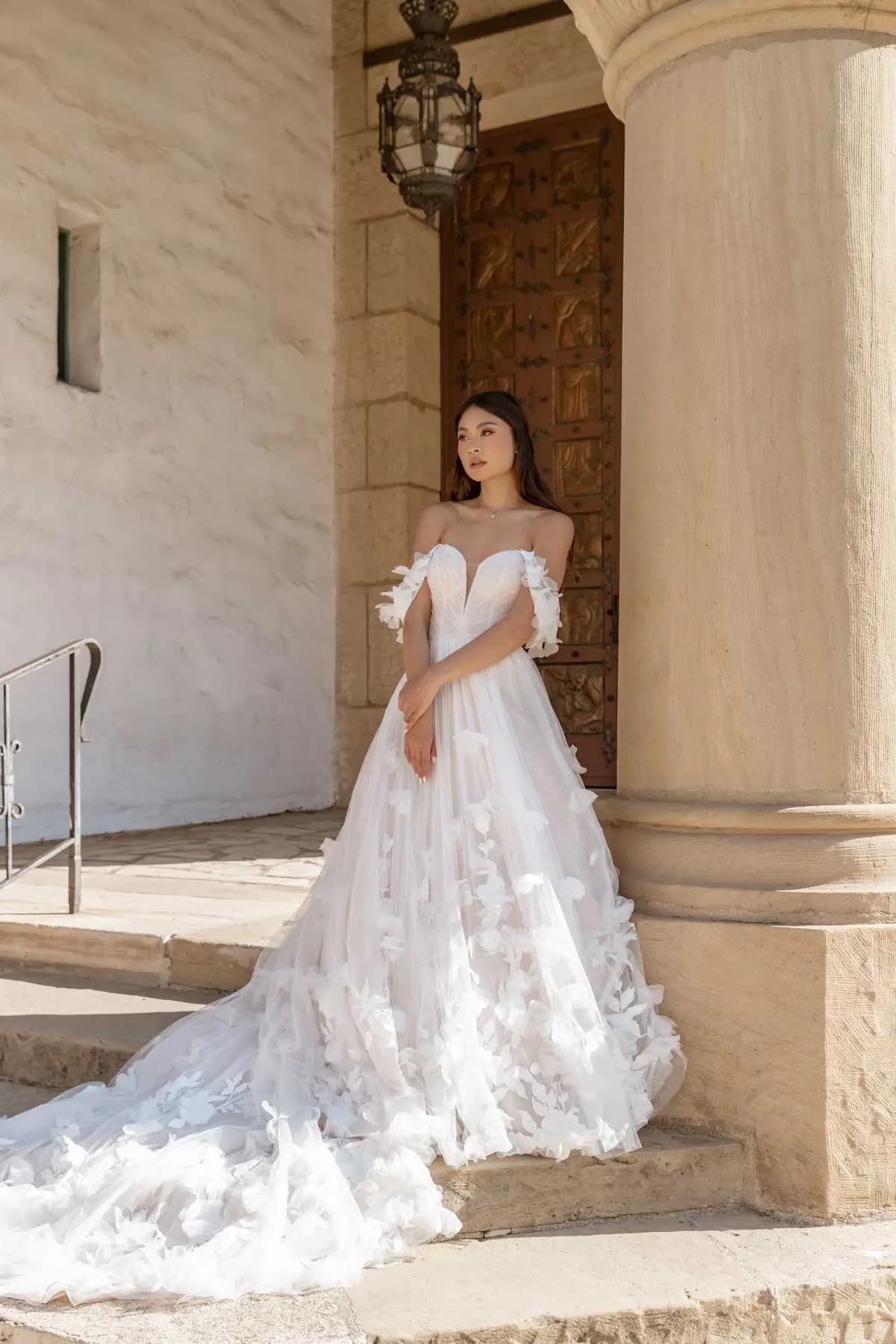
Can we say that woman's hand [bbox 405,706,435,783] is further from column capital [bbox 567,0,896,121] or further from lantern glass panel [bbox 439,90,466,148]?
lantern glass panel [bbox 439,90,466,148]

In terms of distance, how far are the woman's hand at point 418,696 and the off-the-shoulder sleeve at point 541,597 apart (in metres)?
0.27

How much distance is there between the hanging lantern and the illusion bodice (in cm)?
256

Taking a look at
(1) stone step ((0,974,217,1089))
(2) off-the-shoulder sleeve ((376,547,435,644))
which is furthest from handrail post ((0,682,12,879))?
(2) off-the-shoulder sleeve ((376,547,435,644))

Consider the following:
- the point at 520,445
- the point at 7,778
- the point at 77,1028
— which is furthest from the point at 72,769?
the point at 520,445

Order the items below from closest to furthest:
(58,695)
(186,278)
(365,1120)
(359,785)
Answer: (365,1120)
(359,785)
(58,695)
(186,278)

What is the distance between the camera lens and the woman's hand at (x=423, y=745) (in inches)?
123

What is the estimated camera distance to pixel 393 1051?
2.77 metres

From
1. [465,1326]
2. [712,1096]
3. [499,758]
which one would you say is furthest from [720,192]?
[465,1326]

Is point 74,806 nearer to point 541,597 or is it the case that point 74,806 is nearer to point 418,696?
point 418,696

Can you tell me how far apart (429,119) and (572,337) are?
2234mm

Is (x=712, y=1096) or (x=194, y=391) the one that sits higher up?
(x=194, y=391)

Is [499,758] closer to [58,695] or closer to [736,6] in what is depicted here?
[736,6]

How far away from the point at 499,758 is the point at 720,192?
1.37 metres

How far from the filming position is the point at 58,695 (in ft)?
20.5
